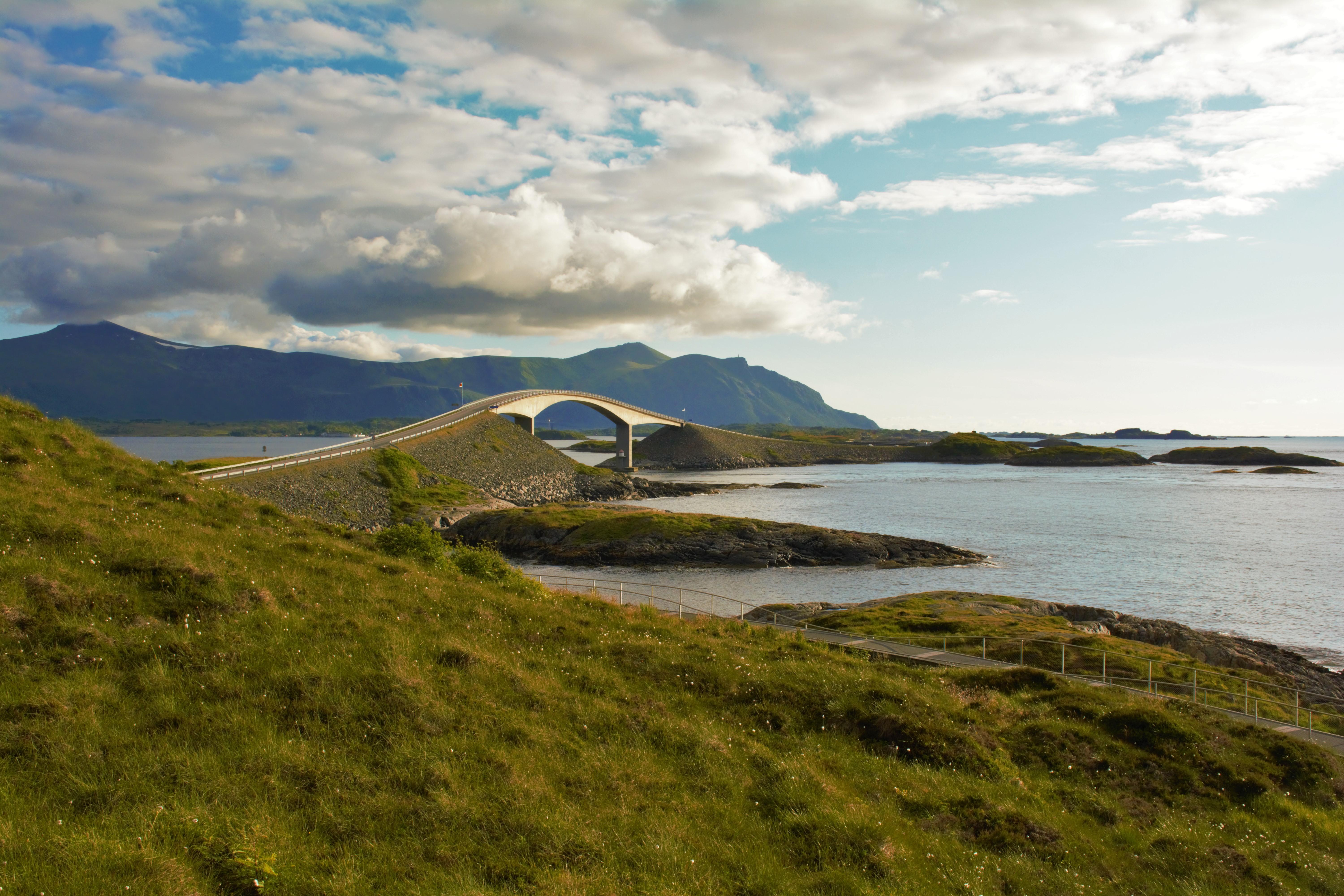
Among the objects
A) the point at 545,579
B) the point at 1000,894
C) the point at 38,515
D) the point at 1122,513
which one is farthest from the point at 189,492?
the point at 1122,513

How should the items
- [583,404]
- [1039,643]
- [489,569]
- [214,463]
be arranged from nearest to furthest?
[489,569] → [1039,643] → [214,463] → [583,404]

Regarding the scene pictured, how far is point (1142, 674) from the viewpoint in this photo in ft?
76.6

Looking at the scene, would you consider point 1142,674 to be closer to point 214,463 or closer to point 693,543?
point 693,543

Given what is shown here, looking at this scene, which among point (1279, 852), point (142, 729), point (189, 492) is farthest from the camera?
point (189, 492)

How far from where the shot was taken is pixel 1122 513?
288 feet

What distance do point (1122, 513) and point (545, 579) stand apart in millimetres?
73562

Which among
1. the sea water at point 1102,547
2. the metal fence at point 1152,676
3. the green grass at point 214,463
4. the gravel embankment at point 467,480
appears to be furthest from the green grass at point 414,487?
the metal fence at point 1152,676

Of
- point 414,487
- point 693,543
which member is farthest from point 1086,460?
point 414,487

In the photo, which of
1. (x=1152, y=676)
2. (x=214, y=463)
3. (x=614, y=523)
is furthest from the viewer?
(x=214, y=463)

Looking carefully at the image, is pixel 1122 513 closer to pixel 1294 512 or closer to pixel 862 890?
pixel 1294 512

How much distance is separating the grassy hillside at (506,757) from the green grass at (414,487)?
174 ft

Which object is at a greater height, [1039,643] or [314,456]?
[314,456]

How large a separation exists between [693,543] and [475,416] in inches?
2750

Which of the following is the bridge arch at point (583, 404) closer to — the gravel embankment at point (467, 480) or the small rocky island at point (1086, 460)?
the gravel embankment at point (467, 480)
